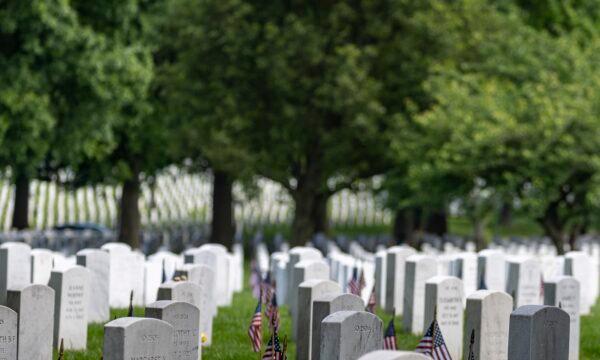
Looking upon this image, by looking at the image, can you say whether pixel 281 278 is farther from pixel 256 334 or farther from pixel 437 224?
pixel 437 224

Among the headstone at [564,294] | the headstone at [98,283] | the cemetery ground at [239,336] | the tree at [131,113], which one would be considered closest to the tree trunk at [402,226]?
the tree at [131,113]

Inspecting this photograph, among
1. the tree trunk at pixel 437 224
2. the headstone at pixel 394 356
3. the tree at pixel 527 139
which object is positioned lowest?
the headstone at pixel 394 356

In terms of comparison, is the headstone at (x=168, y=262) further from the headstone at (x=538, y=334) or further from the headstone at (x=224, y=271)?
the headstone at (x=538, y=334)

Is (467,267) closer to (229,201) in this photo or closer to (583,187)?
(583,187)

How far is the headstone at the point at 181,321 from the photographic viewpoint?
35.4 ft

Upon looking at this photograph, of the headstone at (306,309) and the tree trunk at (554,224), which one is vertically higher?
the tree trunk at (554,224)

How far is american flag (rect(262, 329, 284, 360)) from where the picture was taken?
10922 millimetres

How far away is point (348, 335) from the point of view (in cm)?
995

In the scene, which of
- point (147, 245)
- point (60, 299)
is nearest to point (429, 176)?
point (147, 245)

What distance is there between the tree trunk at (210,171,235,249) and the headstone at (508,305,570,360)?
2826 cm

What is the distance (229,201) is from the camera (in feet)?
129

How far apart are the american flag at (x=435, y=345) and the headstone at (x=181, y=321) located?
2159mm

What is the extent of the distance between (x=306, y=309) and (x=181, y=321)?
2670 millimetres

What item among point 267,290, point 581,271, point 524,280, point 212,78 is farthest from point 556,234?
point 267,290
